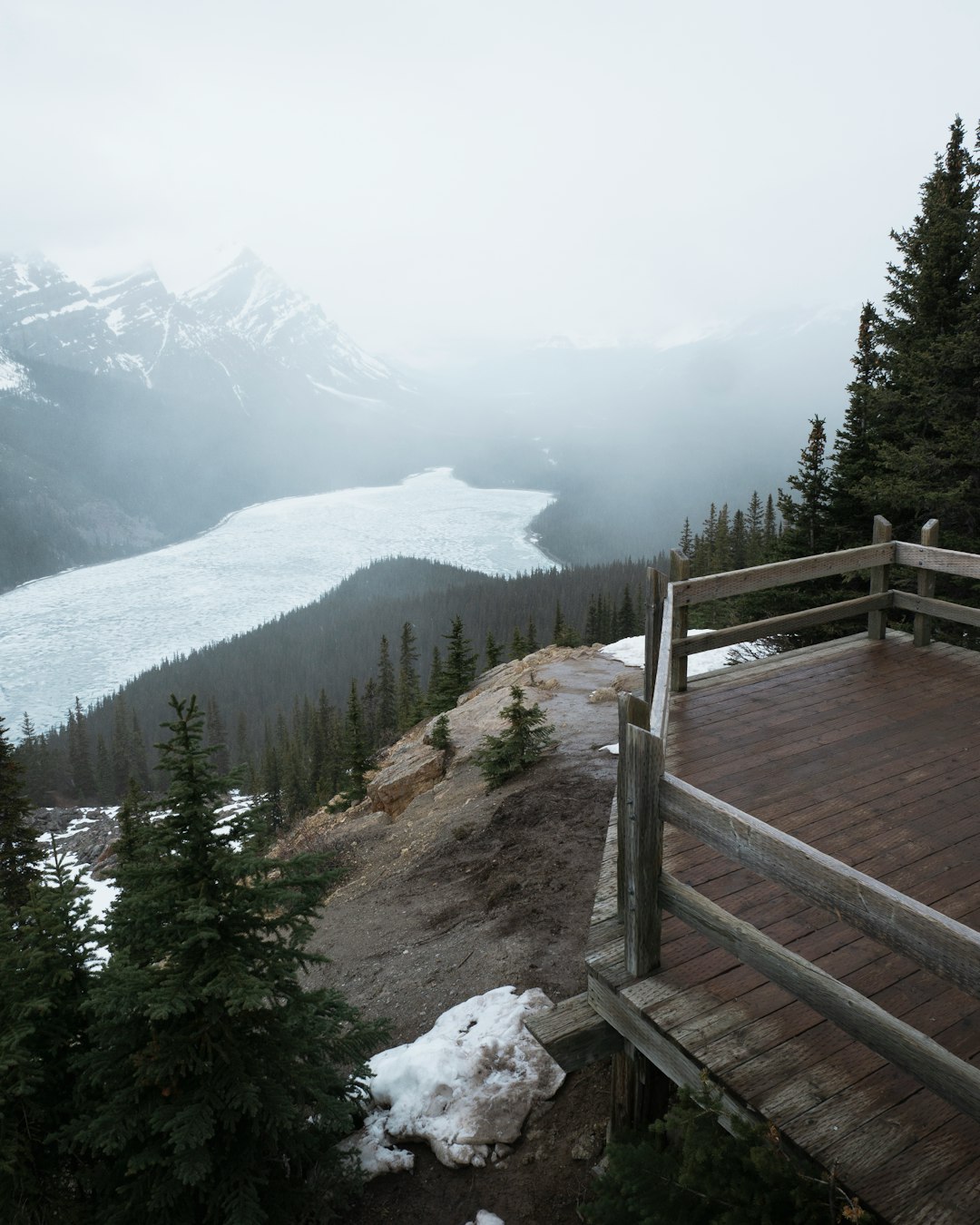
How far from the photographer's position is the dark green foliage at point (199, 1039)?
3.75 metres

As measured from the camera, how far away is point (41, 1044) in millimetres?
4098

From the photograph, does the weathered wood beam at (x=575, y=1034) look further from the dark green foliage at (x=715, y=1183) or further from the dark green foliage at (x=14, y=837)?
the dark green foliage at (x=14, y=837)

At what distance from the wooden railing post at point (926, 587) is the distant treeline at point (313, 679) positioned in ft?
141

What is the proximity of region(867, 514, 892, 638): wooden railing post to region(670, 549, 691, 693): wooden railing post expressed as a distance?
2207 mm

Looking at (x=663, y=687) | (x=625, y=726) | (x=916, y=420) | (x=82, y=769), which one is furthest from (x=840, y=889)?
(x=82, y=769)

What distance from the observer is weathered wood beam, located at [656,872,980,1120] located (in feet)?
8.50

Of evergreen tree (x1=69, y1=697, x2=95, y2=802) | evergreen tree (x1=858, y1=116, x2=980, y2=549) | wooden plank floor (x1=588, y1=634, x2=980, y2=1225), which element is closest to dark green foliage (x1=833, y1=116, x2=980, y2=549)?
evergreen tree (x1=858, y1=116, x2=980, y2=549)

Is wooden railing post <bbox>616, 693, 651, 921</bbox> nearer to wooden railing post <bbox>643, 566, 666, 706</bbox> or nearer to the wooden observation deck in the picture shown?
the wooden observation deck

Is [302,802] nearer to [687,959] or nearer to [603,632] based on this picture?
[603,632]

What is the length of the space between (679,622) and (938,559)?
112 inches

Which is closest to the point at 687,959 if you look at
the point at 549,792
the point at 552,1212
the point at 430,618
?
the point at 552,1212

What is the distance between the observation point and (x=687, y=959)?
393cm

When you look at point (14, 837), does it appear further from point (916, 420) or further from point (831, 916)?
point (916, 420)

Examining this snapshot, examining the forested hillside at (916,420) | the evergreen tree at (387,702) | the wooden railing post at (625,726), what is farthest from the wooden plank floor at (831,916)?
the evergreen tree at (387,702)
